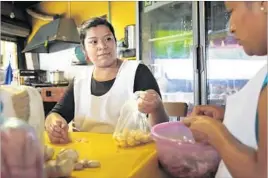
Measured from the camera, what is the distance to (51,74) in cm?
405

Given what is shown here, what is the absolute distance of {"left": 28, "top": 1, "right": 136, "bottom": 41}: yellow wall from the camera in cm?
350

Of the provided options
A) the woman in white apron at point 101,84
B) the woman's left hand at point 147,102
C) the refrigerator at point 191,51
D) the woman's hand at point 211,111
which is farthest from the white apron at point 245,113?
the refrigerator at point 191,51

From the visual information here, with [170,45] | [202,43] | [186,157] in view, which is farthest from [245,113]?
[170,45]

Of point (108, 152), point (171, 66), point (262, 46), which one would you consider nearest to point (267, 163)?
point (262, 46)

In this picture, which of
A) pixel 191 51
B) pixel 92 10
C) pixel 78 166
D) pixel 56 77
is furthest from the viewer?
pixel 56 77

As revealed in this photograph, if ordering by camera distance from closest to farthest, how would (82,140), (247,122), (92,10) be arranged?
1. (247,122)
2. (82,140)
3. (92,10)

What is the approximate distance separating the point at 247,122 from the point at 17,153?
1.09 feet

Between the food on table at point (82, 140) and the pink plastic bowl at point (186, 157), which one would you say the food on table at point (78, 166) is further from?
the food on table at point (82, 140)

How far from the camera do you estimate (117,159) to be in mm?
661

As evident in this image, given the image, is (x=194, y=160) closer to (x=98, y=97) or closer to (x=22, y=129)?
(x=22, y=129)

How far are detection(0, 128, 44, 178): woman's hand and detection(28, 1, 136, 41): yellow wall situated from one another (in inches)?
123

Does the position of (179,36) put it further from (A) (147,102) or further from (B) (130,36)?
(A) (147,102)

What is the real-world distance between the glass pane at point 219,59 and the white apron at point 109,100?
4.10ft

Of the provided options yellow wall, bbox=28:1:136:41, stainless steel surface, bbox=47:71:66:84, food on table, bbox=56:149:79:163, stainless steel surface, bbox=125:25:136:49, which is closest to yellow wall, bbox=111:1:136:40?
yellow wall, bbox=28:1:136:41
